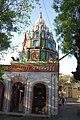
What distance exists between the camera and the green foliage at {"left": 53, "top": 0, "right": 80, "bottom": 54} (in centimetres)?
1417

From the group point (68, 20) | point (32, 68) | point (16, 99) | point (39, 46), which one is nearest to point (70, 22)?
point (68, 20)

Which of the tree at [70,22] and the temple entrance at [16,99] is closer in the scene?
the tree at [70,22]

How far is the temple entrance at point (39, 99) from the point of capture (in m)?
19.2

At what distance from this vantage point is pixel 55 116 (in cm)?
1780

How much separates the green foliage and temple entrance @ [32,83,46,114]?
6.94 meters

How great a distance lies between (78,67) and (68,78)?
1609 inches

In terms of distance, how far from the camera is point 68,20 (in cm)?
1450

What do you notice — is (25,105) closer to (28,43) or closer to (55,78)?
(55,78)

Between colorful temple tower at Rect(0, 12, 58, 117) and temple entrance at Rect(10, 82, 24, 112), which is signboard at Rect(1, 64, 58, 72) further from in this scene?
temple entrance at Rect(10, 82, 24, 112)

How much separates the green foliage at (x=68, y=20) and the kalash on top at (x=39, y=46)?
599 inches

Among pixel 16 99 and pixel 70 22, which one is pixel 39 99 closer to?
pixel 16 99

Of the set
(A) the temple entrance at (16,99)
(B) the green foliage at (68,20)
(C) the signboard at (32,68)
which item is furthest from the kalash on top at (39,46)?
(B) the green foliage at (68,20)

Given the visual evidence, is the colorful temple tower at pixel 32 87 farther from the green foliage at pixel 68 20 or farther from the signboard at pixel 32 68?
the green foliage at pixel 68 20

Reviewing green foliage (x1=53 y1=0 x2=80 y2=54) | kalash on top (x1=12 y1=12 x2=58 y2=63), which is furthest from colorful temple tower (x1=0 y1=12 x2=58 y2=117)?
kalash on top (x1=12 y1=12 x2=58 y2=63)
